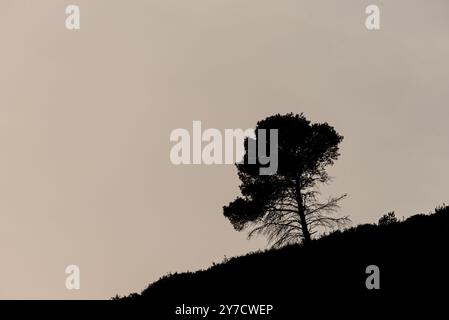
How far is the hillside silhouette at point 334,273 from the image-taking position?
1318cm

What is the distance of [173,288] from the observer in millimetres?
20453

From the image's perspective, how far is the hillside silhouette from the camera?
13.2m

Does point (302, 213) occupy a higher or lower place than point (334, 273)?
higher

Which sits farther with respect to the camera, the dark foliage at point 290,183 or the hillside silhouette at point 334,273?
the dark foliage at point 290,183

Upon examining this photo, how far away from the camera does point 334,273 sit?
1551 centimetres

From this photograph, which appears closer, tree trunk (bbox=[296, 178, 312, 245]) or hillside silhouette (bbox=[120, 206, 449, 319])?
hillside silhouette (bbox=[120, 206, 449, 319])

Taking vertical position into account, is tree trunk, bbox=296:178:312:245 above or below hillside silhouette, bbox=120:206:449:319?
above

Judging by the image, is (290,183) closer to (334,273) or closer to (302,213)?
(302,213)

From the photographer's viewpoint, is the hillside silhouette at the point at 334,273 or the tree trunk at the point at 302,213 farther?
the tree trunk at the point at 302,213

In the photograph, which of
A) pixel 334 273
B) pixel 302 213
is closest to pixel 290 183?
pixel 302 213

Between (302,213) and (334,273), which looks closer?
(334,273)

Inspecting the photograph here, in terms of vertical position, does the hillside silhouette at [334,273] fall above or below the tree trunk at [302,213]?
below
